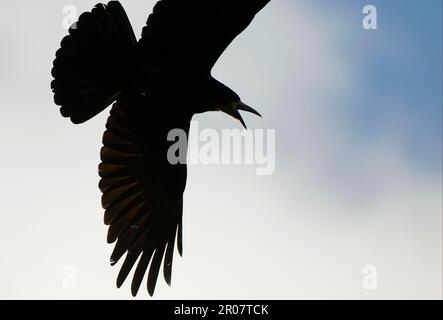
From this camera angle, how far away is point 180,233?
5.99m

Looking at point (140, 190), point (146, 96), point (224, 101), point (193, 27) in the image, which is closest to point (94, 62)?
point (146, 96)

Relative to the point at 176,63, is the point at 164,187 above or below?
below

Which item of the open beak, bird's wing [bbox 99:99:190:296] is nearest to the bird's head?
the open beak

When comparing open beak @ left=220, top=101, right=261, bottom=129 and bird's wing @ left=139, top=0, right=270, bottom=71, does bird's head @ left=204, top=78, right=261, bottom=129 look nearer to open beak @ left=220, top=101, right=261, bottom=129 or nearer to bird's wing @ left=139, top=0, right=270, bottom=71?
open beak @ left=220, top=101, right=261, bottom=129

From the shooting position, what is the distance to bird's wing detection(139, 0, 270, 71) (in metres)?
5.11

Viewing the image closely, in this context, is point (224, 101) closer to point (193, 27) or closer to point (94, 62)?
point (193, 27)

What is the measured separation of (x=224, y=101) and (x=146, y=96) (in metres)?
0.70

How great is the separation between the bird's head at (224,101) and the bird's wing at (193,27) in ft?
1.28

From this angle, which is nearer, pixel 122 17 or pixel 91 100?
pixel 122 17

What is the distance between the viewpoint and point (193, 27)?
17.0 ft

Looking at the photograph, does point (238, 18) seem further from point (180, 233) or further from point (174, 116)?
point (180, 233)

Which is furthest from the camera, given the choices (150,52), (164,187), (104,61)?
(164,187)

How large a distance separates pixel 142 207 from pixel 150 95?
118cm
